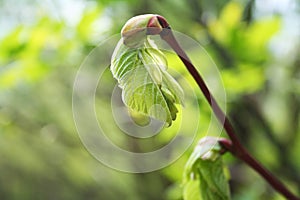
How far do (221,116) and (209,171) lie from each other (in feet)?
0.25

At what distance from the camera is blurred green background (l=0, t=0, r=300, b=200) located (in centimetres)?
113

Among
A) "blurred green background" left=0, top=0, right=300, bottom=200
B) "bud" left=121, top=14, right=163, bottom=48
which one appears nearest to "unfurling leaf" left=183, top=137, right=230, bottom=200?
"bud" left=121, top=14, right=163, bottom=48

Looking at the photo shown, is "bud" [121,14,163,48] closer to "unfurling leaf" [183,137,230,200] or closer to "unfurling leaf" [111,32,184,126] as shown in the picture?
"unfurling leaf" [111,32,184,126]

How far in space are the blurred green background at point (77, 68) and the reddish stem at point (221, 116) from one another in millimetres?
389

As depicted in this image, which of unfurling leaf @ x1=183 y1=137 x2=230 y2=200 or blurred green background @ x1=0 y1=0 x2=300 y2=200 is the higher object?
unfurling leaf @ x1=183 y1=137 x2=230 y2=200

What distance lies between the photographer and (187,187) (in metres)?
0.54

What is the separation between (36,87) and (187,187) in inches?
57.7

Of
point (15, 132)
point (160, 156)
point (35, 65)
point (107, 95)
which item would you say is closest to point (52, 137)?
point (15, 132)

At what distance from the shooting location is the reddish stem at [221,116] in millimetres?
413

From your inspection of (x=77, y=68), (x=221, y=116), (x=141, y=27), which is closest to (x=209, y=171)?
(x=221, y=116)

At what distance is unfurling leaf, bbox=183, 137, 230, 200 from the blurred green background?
1.24 feet

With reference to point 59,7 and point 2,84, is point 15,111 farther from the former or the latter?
point 2,84

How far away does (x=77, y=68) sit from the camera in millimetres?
1498

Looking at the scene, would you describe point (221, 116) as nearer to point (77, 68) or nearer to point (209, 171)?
point (209, 171)
